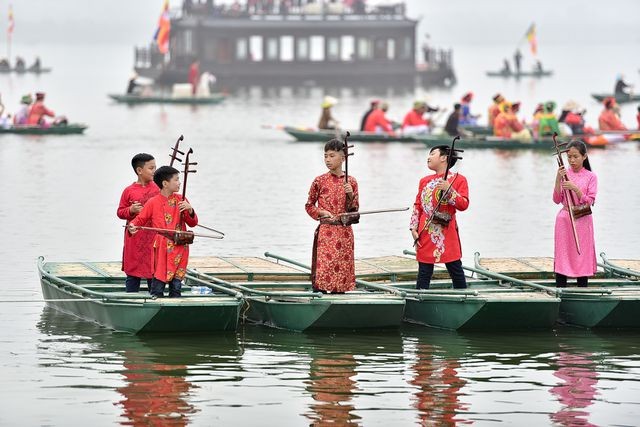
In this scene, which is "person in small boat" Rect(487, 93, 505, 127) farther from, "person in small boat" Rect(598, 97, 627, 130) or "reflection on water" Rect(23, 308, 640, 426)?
"reflection on water" Rect(23, 308, 640, 426)

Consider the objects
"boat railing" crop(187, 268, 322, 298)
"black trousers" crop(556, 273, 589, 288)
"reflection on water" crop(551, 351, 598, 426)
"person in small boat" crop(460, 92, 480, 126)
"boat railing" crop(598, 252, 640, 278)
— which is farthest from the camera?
"person in small boat" crop(460, 92, 480, 126)

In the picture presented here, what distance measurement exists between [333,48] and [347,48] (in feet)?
3.11

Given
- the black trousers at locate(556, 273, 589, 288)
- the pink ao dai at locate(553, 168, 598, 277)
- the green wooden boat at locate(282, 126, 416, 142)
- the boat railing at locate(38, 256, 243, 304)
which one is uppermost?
the green wooden boat at locate(282, 126, 416, 142)

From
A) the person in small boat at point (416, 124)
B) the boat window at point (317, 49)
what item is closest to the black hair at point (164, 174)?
the person in small boat at point (416, 124)

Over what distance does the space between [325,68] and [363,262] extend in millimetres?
66312

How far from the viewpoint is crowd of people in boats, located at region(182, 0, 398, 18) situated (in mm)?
82438

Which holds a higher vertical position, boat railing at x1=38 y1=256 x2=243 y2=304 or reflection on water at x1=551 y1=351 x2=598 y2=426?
boat railing at x1=38 y1=256 x2=243 y2=304

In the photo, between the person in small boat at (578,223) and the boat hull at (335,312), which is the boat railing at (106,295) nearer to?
the boat hull at (335,312)

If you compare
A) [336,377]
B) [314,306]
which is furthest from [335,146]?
[336,377]

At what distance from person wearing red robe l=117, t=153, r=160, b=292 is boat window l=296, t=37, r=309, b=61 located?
224 ft

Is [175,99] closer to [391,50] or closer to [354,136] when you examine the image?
[354,136]

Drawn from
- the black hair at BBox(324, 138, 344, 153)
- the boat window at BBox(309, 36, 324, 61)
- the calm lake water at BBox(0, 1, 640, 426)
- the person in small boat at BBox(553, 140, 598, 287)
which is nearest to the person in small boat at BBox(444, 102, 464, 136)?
the calm lake water at BBox(0, 1, 640, 426)

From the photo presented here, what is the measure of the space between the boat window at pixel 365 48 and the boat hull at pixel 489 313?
225 ft

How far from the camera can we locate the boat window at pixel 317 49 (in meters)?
81.8
